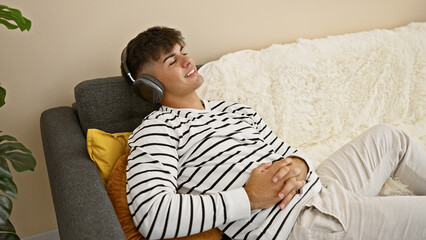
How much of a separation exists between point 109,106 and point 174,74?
0.32 metres

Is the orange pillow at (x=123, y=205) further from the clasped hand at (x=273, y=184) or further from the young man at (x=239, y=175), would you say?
the clasped hand at (x=273, y=184)

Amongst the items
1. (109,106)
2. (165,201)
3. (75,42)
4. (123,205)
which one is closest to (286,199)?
(165,201)

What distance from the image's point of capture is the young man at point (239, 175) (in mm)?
1044

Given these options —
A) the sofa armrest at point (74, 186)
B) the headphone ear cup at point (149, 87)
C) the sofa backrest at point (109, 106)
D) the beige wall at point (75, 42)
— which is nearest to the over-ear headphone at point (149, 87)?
the headphone ear cup at point (149, 87)

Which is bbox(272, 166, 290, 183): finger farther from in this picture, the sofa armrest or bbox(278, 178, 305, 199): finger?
the sofa armrest

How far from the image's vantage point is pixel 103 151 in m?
1.25

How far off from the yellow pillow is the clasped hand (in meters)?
0.49

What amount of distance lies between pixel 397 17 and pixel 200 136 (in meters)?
2.05

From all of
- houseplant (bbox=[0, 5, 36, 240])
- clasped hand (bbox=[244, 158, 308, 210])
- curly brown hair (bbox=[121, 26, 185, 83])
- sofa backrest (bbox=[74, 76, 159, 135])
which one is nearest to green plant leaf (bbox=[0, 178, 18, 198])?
houseplant (bbox=[0, 5, 36, 240])

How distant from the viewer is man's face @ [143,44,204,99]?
1334 millimetres

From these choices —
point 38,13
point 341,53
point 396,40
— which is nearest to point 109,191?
point 38,13

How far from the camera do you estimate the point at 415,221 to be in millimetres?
1090

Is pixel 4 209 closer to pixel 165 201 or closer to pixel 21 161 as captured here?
pixel 21 161

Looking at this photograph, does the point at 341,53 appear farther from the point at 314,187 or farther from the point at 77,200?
the point at 77,200
